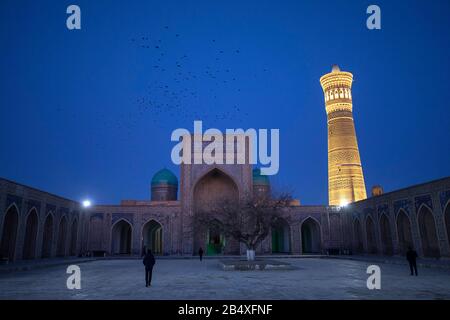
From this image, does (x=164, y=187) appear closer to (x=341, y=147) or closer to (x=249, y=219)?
(x=341, y=147)

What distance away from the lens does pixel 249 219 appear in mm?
18969

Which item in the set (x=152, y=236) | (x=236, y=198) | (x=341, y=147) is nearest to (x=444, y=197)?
(x=236, y=198)

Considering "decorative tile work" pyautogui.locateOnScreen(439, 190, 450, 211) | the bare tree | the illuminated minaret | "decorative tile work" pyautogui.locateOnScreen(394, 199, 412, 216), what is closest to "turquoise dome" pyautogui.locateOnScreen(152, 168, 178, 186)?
the illuminated minaret

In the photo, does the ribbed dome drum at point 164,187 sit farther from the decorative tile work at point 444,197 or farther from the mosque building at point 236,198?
the decorative tile work at point 444,197

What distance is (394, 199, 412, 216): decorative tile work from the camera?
2089 centimetres

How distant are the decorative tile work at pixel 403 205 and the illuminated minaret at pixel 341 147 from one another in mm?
10908

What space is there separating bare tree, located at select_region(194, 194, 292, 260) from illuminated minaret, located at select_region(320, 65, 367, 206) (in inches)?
625

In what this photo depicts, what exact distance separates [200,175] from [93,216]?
31.4 feet

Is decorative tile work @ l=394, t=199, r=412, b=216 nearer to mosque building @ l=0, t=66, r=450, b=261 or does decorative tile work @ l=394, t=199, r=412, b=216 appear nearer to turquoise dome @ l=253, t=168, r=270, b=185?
mosque building @ l=0, t=66, r=450, b=261

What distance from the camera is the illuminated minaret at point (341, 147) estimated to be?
33.8 meters

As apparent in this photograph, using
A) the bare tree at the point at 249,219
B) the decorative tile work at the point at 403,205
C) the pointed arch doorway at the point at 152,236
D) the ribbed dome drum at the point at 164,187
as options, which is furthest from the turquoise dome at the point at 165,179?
the decorative tile work at the point at 403,205
